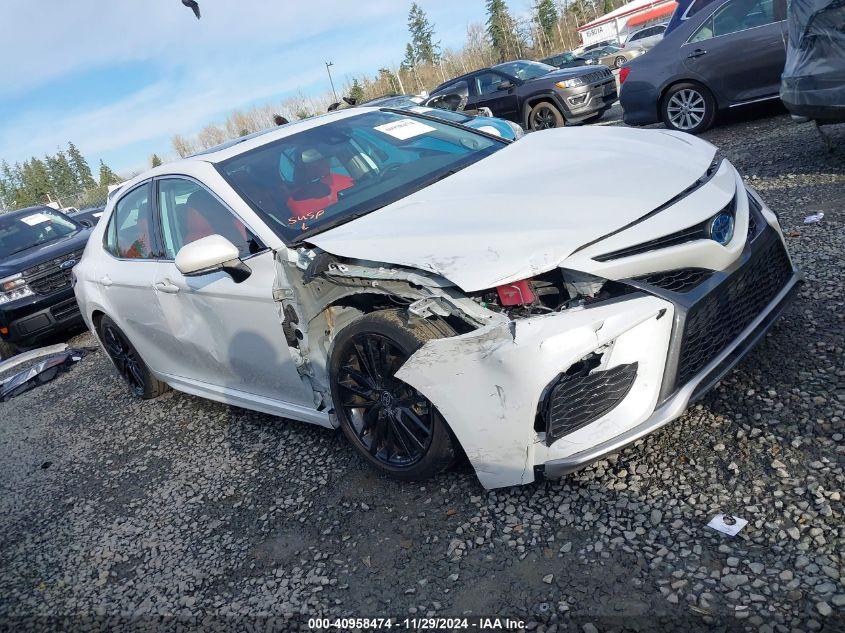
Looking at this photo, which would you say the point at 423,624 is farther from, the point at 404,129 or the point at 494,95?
the point at 494,95

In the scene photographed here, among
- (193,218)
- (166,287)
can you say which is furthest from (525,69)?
(166,287)

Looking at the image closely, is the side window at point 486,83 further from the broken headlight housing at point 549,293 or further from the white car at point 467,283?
the broken headlight housing at point 549,293

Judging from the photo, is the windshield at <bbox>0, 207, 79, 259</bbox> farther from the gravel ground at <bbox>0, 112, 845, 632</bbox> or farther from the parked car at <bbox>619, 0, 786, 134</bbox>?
the parked car at <bbox>619, 0, 786, 134</bbox>

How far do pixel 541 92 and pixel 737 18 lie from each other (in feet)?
15.4

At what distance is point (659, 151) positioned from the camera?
3027 mm

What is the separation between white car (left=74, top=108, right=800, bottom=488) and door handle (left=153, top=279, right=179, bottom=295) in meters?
0.02

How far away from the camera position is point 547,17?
6919 centimetres

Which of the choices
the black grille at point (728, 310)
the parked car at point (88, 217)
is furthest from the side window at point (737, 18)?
the parked car at point (88, 217)

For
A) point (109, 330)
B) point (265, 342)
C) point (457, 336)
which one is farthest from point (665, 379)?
point (109, 330)

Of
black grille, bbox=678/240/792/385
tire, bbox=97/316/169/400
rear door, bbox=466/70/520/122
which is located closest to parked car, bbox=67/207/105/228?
tire, bbox=97/316/169/400

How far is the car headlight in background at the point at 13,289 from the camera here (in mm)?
7629

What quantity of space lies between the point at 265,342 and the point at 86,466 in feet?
6.80

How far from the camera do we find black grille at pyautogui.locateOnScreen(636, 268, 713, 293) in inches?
92.2

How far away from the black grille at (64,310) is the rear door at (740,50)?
802 centimetres
